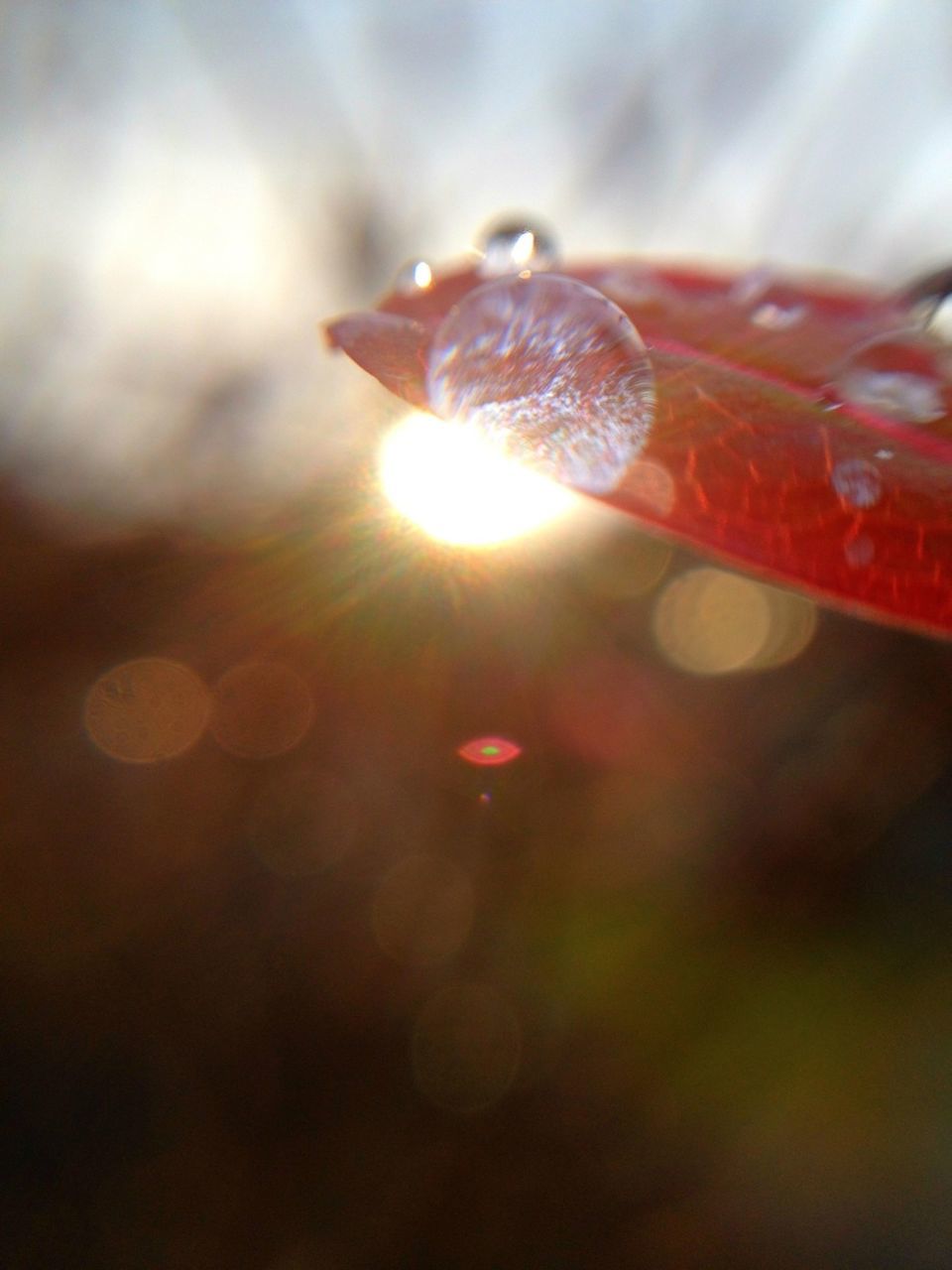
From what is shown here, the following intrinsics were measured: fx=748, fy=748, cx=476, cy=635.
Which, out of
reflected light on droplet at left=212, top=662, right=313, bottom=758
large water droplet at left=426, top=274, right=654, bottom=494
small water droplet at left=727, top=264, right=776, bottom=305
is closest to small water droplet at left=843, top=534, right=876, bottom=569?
large water droplet at left=426, top=274, right=654, bottom=494

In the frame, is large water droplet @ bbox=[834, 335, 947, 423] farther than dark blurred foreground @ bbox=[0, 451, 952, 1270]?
No

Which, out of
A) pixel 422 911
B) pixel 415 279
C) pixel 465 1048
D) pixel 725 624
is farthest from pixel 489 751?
pixel 415 279

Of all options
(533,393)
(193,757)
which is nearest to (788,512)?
(533,393)

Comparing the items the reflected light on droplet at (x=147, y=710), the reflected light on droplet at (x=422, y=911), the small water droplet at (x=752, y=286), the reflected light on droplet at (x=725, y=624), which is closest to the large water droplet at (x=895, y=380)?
the small water droplet at (x=752, y=286)

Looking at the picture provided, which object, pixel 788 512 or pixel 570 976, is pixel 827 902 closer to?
pixel 570 976

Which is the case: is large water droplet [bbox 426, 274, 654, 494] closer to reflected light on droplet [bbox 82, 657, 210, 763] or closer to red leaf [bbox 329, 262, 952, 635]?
red leaf [bbox 329, 262, 952, 635]

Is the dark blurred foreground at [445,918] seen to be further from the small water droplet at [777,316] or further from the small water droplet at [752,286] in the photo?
the small water droplet at [777,316]

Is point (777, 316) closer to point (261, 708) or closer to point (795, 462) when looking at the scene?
point (795, 462)
